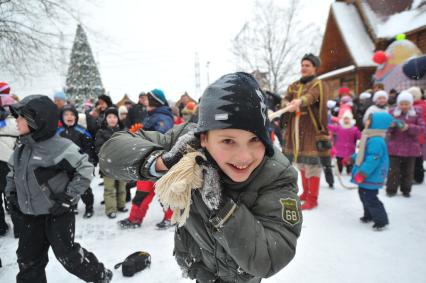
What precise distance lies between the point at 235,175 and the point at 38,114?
2130 millimetres

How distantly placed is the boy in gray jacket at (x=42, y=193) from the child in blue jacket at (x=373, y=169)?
363cm

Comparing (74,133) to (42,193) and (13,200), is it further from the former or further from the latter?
(42,193)

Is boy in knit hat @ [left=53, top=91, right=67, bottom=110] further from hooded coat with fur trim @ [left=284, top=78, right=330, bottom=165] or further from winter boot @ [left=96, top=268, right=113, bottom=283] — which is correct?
hooded coat with fur trim @ [left=284, top=78, right=330, bottom=165]

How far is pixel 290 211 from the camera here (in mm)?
1230

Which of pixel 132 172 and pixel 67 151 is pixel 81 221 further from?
pixel 132 172

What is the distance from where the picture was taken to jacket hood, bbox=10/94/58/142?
7.65 ft

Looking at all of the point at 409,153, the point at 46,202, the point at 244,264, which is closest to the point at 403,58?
the point at 409,153

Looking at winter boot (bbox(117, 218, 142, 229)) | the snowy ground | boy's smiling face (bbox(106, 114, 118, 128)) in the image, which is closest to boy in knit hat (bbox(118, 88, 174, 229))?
winter boot (bbox(117, 218, 142, 229))

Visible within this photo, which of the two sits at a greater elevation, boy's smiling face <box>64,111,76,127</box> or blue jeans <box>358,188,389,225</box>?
boy's smiling face <box>64,111,76,127</box>

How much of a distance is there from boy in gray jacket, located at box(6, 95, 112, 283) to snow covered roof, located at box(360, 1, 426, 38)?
9.47 m

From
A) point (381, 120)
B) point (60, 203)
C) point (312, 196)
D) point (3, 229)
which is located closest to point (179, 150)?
point (60, 203)

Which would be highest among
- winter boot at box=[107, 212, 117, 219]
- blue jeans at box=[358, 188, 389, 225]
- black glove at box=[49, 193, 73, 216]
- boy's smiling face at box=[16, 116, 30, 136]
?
boy's smiling face at box=[16, 116, 30, 136]

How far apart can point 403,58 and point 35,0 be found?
750cm

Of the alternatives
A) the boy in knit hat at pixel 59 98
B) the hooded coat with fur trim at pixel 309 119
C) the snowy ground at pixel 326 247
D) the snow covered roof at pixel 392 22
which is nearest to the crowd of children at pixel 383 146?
the snowy ground at pixel 326 247
